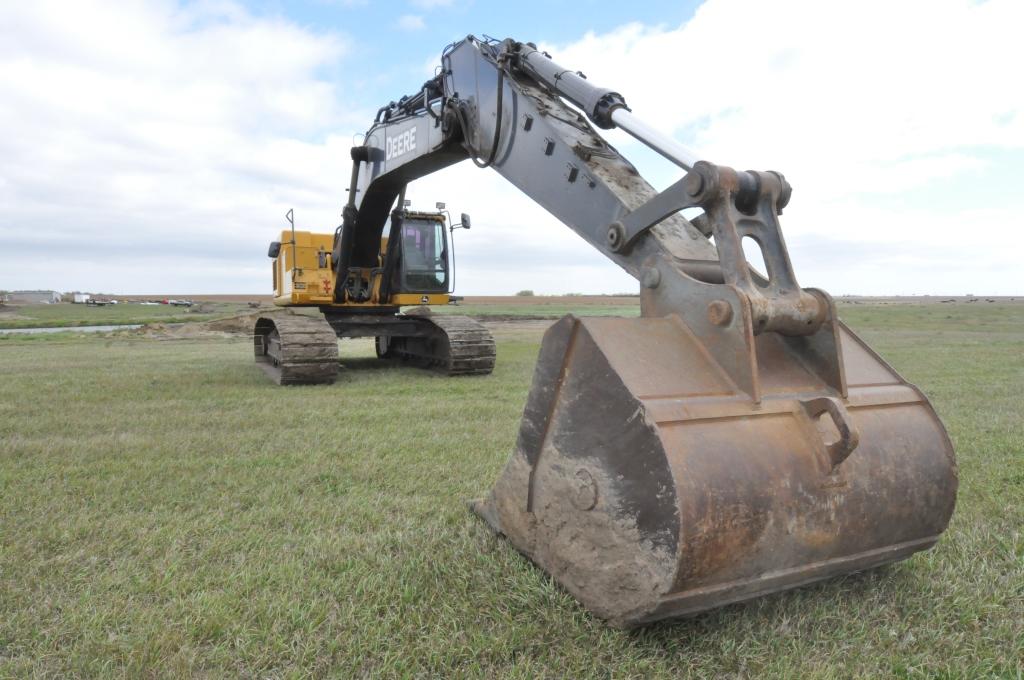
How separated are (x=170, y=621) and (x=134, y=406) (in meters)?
5.19

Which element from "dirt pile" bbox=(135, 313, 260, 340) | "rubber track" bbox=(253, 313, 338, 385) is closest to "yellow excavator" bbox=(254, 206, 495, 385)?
"rubber track" bbox=(253, 313, 338, 385)

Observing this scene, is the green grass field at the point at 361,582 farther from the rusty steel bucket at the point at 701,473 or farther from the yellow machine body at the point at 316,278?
the yellow machine body at the point at 316,278

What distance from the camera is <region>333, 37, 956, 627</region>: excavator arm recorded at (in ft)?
7.28

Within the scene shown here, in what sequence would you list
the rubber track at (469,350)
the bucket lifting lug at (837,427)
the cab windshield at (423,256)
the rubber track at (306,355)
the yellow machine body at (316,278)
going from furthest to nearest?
the cab windshield at (423,256) < the yellow machine body at (316,278) < the rubber track at (469,350) < the rubber track at (306,355) < the bucket lifting lug at (837,427)

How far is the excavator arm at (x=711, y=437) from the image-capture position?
7.28 ft

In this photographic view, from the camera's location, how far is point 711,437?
228cm

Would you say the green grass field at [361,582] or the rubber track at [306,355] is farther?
the rubber track at [306,355]

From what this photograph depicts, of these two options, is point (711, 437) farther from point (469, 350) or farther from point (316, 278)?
point (316, 278)

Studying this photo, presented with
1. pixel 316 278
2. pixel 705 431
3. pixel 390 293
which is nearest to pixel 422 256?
pixel 390 293

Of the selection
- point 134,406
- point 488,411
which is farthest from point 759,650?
point 134,406

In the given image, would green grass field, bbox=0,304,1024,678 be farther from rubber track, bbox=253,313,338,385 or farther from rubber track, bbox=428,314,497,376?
rubber track, bbox=428,314,497,376

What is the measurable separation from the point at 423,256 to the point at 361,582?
26.9ft

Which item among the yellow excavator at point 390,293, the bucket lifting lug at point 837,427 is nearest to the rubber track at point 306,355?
the yellow excavator at point 390,293

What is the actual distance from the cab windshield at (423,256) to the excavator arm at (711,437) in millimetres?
7442
